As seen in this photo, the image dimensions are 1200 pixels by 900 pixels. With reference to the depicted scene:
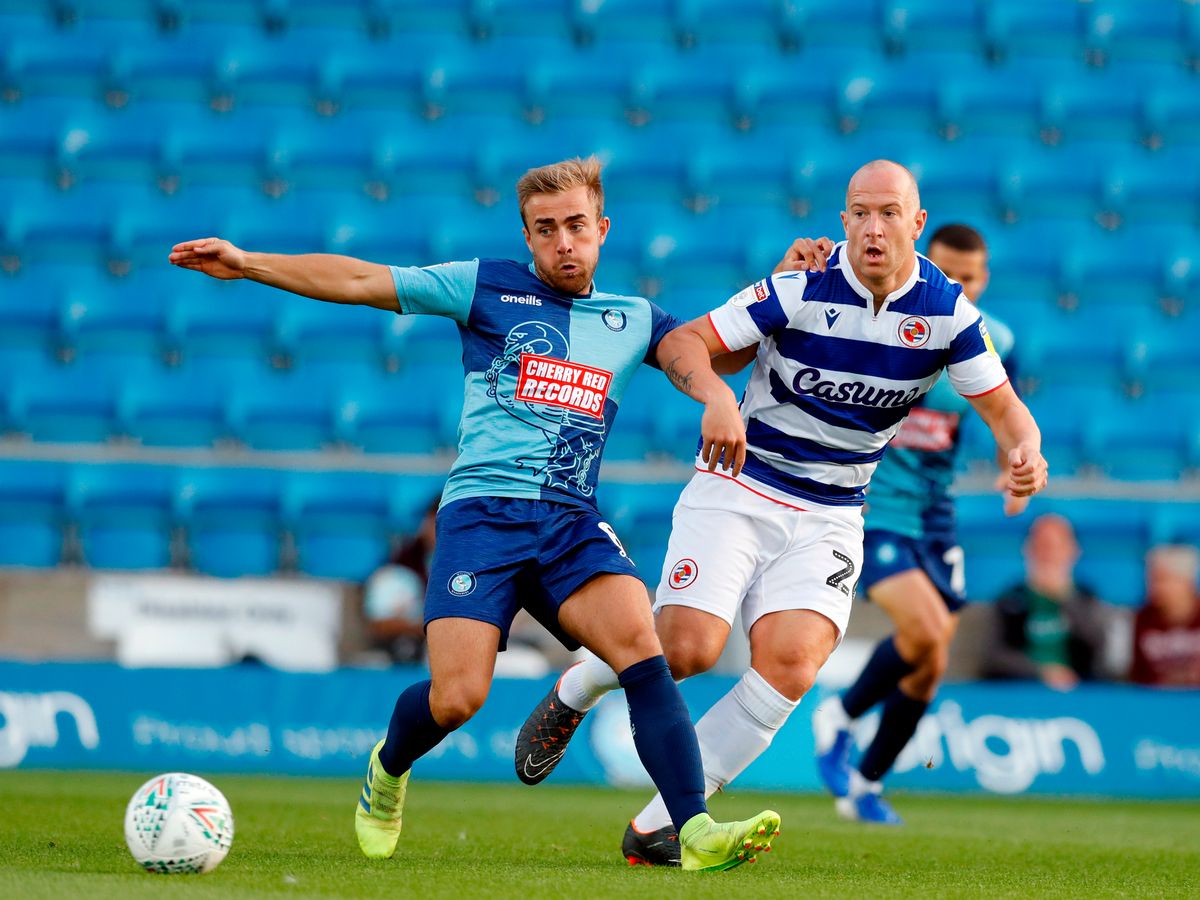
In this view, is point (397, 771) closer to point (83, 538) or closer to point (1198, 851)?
point (1198, 851)

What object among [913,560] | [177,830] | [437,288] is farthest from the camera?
[913,560]

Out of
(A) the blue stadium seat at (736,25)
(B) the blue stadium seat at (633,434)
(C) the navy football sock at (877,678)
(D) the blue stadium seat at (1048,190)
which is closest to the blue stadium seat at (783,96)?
(A) the blue stadium seat at (736,25)

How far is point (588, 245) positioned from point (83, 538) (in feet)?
20.7

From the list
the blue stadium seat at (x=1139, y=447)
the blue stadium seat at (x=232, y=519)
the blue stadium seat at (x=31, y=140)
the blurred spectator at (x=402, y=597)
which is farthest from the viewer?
the blue stadium seat at (x=31, y=140)

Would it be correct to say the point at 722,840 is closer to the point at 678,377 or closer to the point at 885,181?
the point at 678,377

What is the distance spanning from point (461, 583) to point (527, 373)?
668mm

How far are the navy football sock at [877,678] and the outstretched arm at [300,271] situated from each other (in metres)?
3.22

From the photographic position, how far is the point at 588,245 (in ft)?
16.4

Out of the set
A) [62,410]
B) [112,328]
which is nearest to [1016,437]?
[62,410]

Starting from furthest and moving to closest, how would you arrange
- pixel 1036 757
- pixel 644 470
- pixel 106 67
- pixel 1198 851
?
pixel 106 67 → pixel 644 470 → pixel 1036 757 → pixel 1198 851

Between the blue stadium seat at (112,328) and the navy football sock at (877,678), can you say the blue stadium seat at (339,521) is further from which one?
the navy football sock at (877,678)

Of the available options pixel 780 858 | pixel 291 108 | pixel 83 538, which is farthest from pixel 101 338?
pixel 780 858

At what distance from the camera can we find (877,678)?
7234 mm

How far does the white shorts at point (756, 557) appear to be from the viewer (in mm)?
5152
